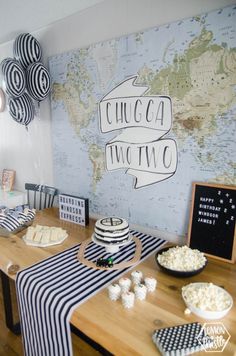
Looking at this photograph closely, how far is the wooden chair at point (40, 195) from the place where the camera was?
2.41 metres

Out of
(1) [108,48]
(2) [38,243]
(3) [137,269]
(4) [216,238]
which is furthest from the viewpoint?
(1) [108,48]

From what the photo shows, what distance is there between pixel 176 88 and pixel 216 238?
862mm

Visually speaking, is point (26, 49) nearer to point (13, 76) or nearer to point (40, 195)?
point (13, 76)

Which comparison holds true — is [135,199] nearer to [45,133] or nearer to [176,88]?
[176,88]

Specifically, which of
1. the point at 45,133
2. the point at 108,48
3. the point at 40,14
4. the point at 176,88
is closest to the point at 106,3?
the point at 108,48

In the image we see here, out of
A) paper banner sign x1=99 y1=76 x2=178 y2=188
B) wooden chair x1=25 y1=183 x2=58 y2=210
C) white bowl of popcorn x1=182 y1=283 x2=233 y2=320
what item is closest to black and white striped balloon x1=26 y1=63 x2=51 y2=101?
paper banner sign x1=99 y1=76 x2=178 y2=188

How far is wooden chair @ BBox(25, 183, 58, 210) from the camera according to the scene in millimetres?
2414

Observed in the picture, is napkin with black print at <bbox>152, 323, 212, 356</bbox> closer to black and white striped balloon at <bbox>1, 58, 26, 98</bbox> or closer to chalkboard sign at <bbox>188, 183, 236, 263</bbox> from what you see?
chalkboard sign at <bbox>188, 183, 236, 263</bbox>

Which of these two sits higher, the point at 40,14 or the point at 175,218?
the point at 40,14

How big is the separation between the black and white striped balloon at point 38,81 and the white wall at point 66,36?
0.17 m

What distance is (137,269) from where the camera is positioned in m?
1.34

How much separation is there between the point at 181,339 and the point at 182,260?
1.46 feet

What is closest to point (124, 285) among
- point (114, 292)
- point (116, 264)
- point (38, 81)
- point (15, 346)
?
point (114, 292)

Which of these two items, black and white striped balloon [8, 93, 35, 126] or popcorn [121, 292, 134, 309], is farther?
black and white striped balloon [8, 93, 35, 126]
